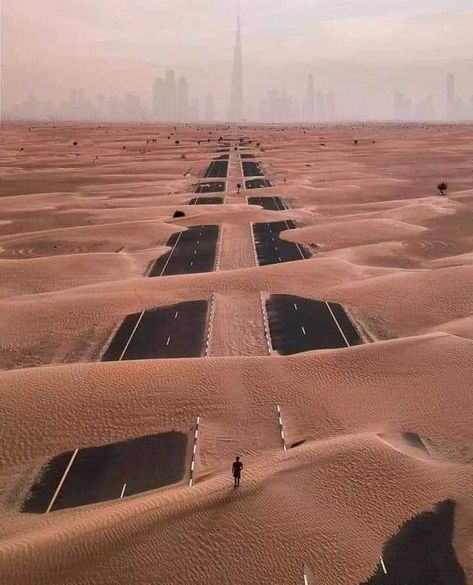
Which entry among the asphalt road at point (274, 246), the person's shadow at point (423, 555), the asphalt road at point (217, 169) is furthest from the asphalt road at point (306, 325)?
the asphalt road at point (217, 169)

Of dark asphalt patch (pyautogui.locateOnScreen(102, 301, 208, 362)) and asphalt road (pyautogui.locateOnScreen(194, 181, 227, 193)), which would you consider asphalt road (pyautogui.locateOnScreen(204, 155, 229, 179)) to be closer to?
asphalt road (pyautogui.locateOnScreen(194, 181, 227, 193))

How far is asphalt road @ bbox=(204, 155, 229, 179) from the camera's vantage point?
315ft

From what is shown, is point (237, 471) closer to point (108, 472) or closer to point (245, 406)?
point (108, 472)

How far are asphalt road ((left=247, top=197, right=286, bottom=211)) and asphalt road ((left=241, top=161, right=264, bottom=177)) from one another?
2380cm

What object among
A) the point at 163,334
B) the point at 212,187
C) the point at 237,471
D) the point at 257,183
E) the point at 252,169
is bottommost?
the point at 237,471

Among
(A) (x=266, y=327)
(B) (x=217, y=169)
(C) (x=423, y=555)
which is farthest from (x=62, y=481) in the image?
(B) (x=217, y=169)

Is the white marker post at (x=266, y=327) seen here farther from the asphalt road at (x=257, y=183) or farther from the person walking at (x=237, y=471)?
the asphalt road at (x=257, y=183)

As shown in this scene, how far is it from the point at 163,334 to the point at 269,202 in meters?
42.0

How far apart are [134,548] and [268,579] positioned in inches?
123

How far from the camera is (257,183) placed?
8538 cm

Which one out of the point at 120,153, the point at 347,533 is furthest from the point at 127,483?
the point at 120,153

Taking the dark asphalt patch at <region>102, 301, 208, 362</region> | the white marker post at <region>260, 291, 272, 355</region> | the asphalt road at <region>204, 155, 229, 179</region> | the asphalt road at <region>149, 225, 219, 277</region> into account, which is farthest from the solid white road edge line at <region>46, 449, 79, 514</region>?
the asphalt road at <region>204, 155, 229, 179</region>

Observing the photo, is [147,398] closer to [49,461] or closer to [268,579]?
[49,461]

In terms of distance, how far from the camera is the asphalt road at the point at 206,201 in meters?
69.2
